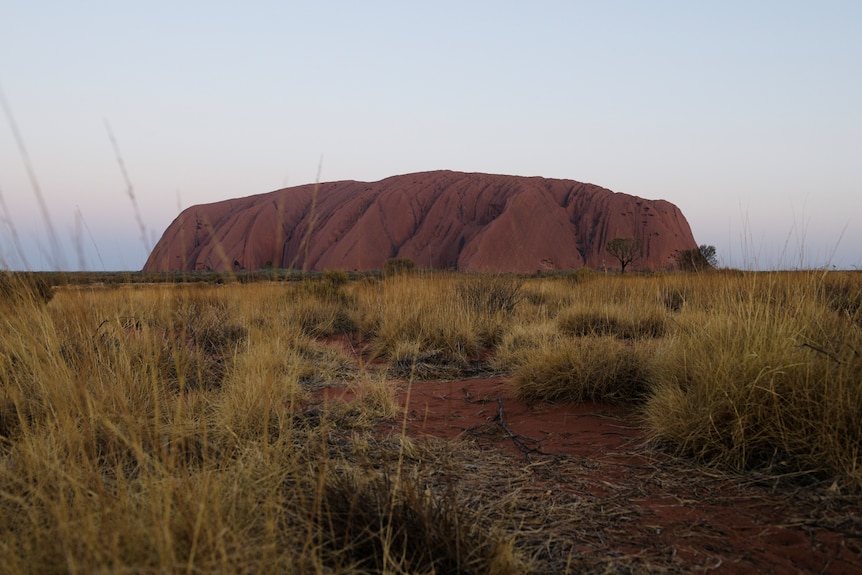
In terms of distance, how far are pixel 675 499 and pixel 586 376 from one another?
176 centimetres

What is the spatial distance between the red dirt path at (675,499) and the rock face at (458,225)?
42840mm

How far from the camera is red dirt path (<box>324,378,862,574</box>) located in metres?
1.83

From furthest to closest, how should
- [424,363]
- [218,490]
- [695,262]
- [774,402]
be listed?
[695,262], [424,363], [774,402], [218,490]

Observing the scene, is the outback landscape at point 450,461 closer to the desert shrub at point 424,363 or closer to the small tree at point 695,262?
the desert shrub at point 424,363

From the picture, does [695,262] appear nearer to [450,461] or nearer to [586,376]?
[586,376]

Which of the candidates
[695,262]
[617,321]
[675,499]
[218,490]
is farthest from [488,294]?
[695,262]

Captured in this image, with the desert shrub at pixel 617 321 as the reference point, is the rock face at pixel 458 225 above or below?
above

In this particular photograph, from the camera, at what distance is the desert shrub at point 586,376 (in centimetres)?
406

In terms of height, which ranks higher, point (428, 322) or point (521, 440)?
point (428, 322)

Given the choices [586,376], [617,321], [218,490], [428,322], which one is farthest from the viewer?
[617,321]

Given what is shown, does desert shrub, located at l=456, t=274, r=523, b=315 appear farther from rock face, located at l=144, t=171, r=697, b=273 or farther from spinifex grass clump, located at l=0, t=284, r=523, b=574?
rock face, located at l=144, t=171, r=697, b=273

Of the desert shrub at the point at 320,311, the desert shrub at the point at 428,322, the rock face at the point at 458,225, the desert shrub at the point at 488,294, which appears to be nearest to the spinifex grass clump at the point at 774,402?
the desert shrub at the point at 428,322

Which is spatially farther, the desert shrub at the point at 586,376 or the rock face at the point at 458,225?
the rock face at the point at 458,225

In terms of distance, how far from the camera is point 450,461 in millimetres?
2695
